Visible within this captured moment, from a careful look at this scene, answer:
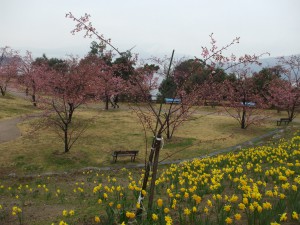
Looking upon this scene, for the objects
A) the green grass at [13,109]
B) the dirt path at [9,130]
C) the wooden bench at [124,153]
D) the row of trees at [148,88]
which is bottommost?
the dirt path at [9,130]

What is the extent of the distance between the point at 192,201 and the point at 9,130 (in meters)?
20.3

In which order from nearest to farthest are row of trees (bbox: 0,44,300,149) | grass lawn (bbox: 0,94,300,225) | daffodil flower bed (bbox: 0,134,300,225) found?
daffodil flower bed (bbox: 0,134,300,225), grass lawn (bbox: 0,94,300,225), row of trees (bbox: 0,44,300,149)

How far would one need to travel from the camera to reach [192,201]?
6734 millimetres

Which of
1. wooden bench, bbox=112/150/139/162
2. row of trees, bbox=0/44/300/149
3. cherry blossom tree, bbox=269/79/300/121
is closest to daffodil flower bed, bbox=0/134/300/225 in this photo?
row of trees, bbox=0/44/300/149

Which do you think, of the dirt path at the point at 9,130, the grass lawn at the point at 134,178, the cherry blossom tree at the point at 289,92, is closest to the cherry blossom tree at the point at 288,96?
the cherry blossom tree at the point at 289,92

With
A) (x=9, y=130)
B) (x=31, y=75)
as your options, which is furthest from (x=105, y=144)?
(x=31, y=75)

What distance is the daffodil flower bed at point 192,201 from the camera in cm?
536

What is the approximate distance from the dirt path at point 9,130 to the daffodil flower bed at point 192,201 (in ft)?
29.5

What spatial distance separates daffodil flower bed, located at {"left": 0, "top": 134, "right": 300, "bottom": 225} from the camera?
17.6ft

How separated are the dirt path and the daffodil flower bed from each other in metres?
8.99

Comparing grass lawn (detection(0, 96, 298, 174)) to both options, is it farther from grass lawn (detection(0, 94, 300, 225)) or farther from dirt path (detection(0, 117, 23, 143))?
dirt path (detection(0, 117, 23, 143))

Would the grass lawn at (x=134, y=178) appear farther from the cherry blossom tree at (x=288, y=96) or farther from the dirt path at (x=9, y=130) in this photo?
the cherry blossom tree at (x=288, y=96)

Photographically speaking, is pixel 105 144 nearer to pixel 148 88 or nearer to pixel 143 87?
pixel 148 88

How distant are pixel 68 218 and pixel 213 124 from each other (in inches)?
910
